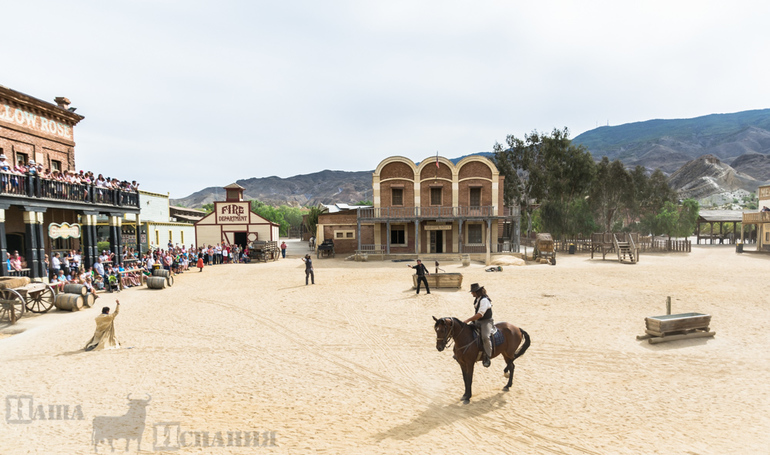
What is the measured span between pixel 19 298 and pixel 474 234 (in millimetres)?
29594

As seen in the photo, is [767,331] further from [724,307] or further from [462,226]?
[462,226]

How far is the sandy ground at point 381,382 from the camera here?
5.91m

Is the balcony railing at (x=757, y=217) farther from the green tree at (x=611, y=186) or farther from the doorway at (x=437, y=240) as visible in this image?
the doorway at (x=437, y=240)

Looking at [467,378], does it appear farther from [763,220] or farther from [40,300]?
[763,220]

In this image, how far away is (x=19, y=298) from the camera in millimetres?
12594

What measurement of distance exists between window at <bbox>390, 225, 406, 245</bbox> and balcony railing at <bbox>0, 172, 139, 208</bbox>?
777 inches

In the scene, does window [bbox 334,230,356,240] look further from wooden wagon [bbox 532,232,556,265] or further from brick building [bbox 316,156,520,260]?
wooden wagon [bbox 532,232,556,265]

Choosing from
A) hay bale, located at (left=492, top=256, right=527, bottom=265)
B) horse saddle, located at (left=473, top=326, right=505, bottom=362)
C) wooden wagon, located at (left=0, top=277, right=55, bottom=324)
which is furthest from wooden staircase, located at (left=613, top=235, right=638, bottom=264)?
wooden wagon, located at (left=0, top=277, right=55, bottom=324)

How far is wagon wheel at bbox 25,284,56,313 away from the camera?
13.8 metres

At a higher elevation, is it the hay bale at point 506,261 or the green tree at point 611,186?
the green tree at point 611,186

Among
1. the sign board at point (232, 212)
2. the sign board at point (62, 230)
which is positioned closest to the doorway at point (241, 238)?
the sign board at point (232, 212)

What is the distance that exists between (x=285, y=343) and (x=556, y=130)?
41.1 metres

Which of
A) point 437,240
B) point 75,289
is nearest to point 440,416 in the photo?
point 75,289

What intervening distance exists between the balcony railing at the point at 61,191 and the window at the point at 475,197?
25230 mm
